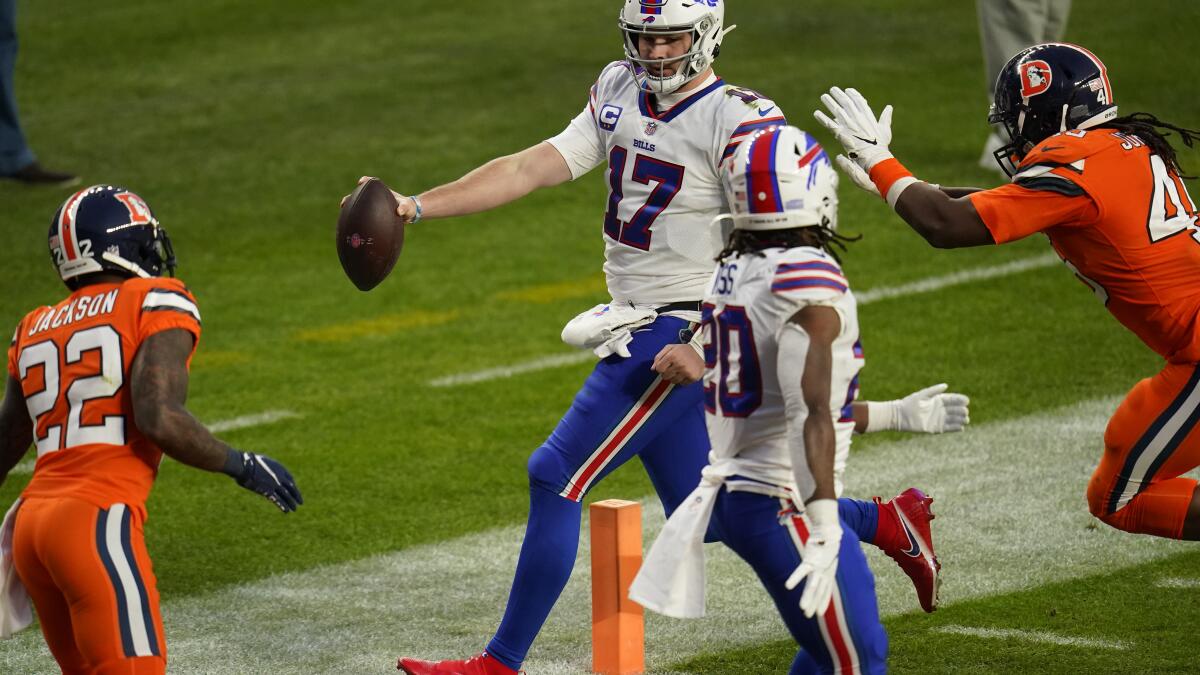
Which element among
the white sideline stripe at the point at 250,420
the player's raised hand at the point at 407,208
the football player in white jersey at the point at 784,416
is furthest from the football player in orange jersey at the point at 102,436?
the white sideline stripe at the point at 250,420

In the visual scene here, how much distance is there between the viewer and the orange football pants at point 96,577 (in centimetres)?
425

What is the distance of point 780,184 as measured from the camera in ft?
13.8

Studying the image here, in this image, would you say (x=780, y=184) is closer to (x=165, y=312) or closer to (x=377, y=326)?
(x=165, y=312)

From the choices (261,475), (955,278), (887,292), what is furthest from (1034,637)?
(955,278)

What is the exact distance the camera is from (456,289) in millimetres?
10820

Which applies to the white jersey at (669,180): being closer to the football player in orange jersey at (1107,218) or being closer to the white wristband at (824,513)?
the football player in orange jersey at (1107,218)

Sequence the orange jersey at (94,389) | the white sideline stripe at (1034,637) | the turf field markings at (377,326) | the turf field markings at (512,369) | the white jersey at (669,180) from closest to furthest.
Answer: the orange jersey at (94,389) → the white jersey at (669,180) → the white sideline stripe at (1034,637) → the turf field markings at (512,369) → the turf field markings at (377,326)

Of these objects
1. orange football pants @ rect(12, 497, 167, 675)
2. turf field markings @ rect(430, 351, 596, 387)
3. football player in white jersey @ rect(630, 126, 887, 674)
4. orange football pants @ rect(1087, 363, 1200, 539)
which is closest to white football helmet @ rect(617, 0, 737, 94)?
football player in white jersey @ rect(630, 126, 887, 674)

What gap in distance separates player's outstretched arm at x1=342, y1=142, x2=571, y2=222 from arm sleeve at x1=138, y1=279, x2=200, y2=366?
104 cm

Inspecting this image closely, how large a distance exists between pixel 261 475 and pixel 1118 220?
99.6 inches

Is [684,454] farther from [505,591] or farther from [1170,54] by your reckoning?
[1170,54]

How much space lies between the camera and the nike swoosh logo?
5.42 m

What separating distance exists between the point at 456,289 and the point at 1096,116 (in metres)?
6.03

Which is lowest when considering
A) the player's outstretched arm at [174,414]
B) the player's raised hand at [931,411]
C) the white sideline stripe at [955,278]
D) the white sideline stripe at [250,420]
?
the white sideline stripe at [955,278]
